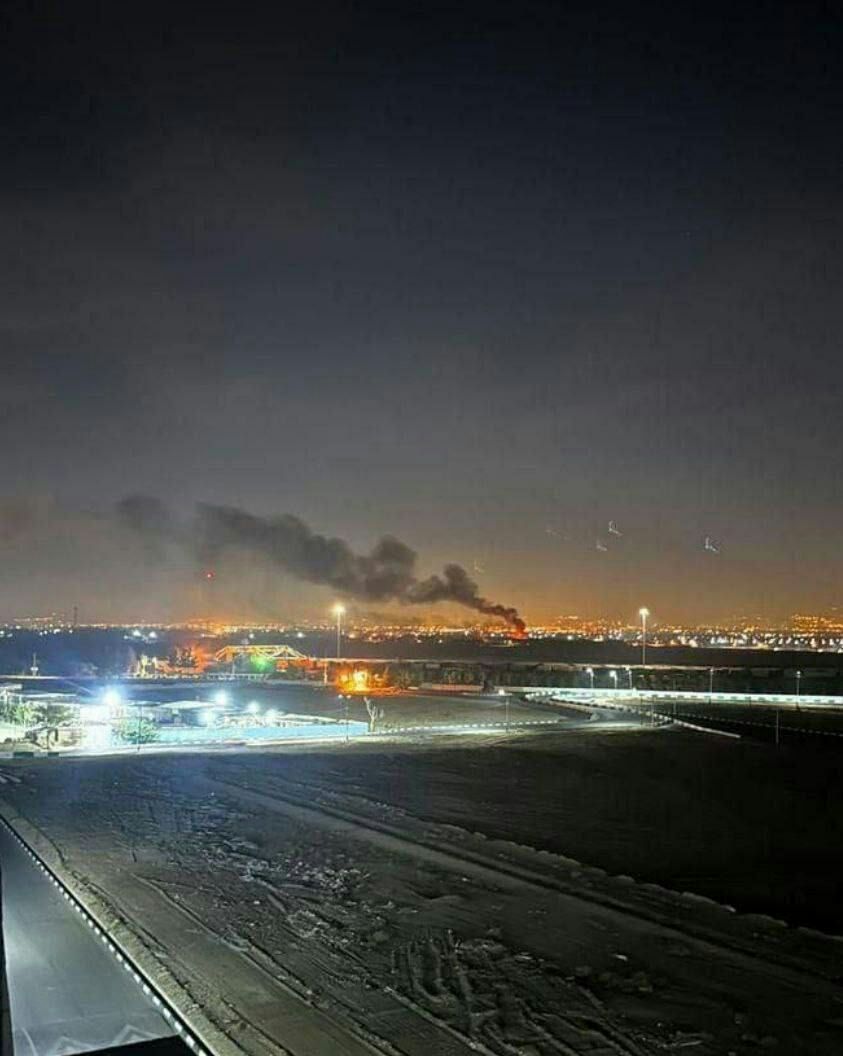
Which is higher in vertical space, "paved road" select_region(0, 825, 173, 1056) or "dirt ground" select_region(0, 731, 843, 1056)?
"dirt ground" select_region(0, 731, 843, 1056)

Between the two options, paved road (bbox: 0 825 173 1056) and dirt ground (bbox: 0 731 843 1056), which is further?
dirt ground (bbox: 0 731 843 1056)

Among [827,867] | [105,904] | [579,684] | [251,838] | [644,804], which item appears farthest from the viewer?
[579,684]

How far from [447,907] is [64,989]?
4.03 meters

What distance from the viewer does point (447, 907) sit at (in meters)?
11.1

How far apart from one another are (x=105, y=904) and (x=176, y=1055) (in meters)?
7.91

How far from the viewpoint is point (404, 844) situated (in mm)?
14273

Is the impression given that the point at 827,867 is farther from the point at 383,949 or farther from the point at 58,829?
the point at 58,829

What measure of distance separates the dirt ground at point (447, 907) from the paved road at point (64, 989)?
0.39 metres

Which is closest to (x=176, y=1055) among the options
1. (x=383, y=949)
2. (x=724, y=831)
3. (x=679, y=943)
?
(x=383, y=949)

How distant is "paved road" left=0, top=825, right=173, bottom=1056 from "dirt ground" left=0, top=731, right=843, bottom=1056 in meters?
0.39

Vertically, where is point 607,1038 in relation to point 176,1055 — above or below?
below

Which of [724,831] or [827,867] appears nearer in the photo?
[827,867]

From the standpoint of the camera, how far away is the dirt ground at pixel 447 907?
790 cm

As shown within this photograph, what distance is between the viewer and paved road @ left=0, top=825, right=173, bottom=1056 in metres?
7.75
